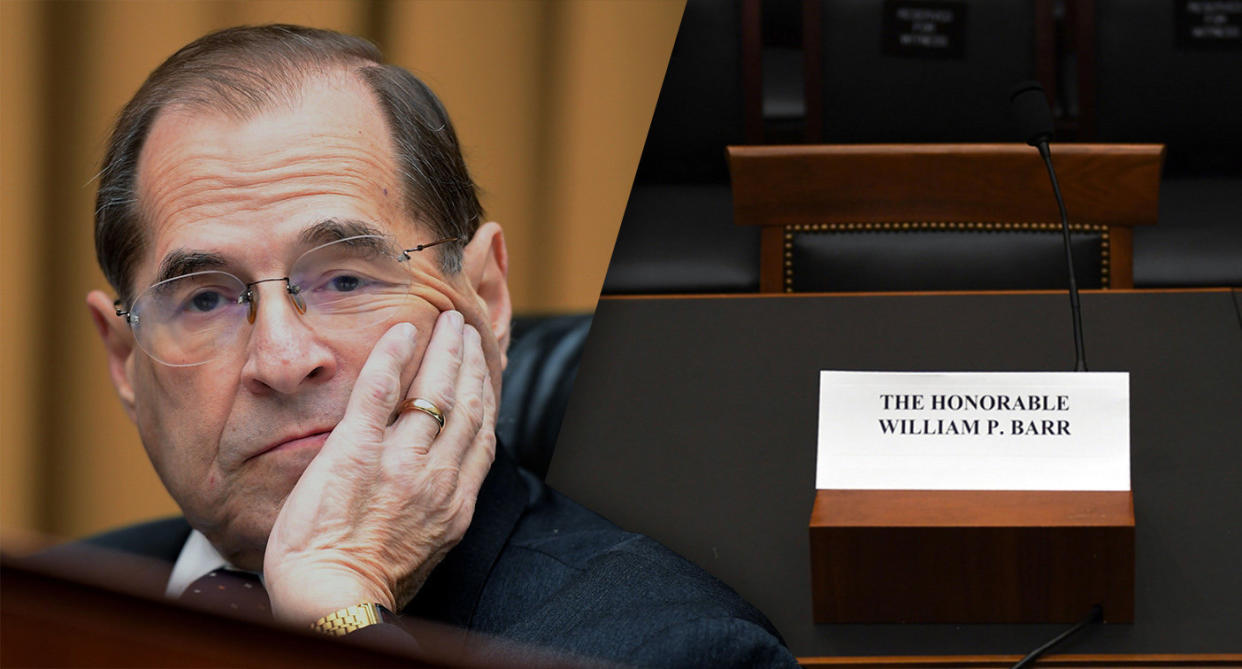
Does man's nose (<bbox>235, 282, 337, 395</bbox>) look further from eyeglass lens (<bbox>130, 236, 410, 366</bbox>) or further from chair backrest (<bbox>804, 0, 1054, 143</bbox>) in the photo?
chair backrest (<bbox>804, 0, 1054, 143</bbox>)

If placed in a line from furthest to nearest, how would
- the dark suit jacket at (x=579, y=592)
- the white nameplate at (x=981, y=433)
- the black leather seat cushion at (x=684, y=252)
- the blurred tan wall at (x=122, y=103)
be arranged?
the blurred tan wall at (x=122, y=103), the black leather seat cushion at (x=684, y=252), the white nameplate at (x=981, y=433), the dark suit jacket at (x=579, y=592)

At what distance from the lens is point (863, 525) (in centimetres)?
99

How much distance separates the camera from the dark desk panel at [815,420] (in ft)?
3.46

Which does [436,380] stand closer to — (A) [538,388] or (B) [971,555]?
(A) [538,388]

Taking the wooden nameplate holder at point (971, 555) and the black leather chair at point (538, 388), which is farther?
the black leather chair at point (538, 388)

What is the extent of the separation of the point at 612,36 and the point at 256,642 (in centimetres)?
175

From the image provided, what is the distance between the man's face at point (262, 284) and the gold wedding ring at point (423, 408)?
0.15 ft

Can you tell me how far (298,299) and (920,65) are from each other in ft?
4.27

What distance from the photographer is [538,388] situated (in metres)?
1.52

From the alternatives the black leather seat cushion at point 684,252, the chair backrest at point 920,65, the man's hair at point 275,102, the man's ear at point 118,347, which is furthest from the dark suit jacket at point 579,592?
the chair backrest at point 920,65

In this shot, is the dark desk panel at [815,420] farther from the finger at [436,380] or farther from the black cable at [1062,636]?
the finger at [436,380]

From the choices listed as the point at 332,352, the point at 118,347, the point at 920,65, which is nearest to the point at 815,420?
the point at 332,352

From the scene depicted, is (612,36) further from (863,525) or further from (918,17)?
(863,525)

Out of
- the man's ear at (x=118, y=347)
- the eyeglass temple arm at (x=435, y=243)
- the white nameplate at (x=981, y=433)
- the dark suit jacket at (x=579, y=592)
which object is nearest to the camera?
the dark suit jacket at (x=579, y=592)
